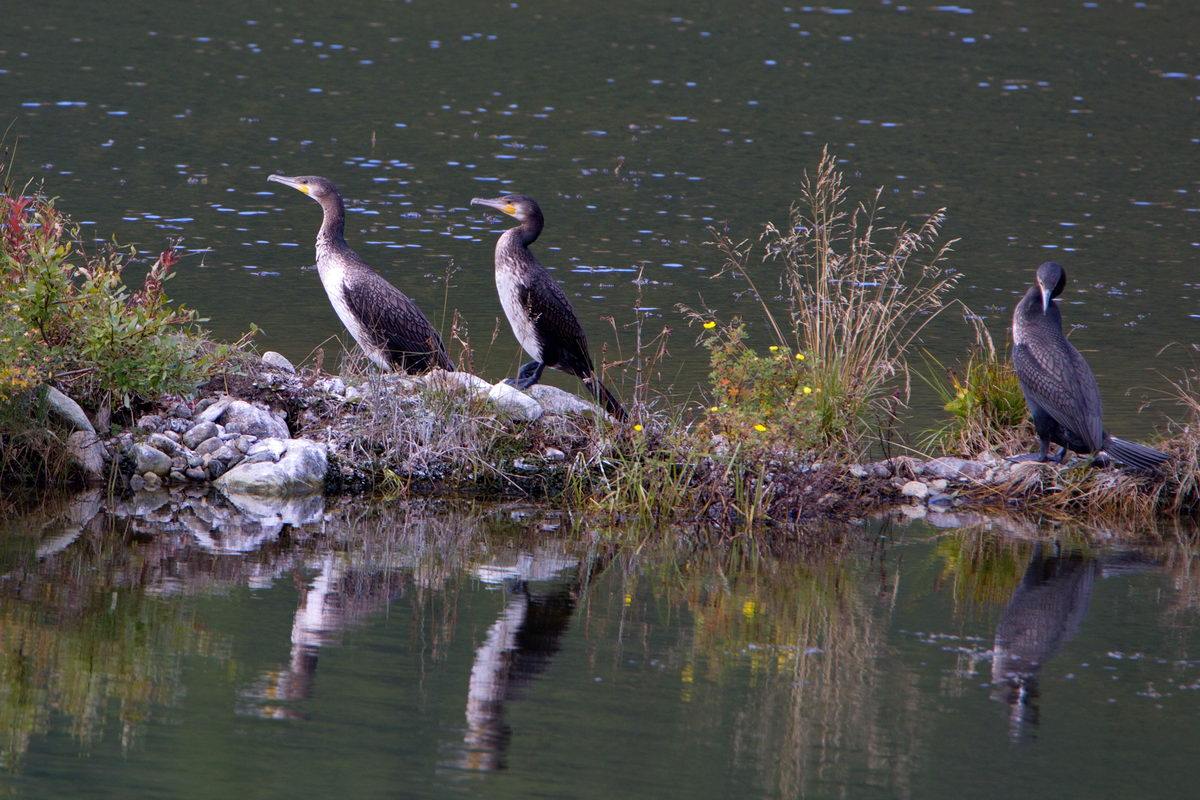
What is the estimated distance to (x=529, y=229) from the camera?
38.7ft

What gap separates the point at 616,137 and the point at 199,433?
15554 millimetres

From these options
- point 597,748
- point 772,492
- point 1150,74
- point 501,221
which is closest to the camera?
point 597,748

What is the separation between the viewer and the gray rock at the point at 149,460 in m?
10.4

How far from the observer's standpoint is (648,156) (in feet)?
79.5

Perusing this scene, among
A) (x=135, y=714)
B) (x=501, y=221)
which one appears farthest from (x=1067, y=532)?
(x=501, y=221)

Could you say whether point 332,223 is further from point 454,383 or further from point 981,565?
point 981,565

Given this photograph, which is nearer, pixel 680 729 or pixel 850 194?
pixel 680 729

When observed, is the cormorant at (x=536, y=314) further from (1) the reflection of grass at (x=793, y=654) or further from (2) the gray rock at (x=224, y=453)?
(1) the reflection of grass at (x=793, y=654)

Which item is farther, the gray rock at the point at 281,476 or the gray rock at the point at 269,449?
the gray rock at the point at 269,449

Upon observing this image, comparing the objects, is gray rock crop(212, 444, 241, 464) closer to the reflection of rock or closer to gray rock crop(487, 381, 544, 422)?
gray rock crop(487, 381, 544, 422)

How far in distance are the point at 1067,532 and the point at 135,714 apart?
5.90 m

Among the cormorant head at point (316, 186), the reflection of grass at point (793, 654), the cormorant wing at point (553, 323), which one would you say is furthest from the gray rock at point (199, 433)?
the reflection of grass at point (793, 654)

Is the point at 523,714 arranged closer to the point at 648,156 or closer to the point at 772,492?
the point at 772,492

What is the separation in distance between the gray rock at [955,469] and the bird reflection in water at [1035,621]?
122cm
